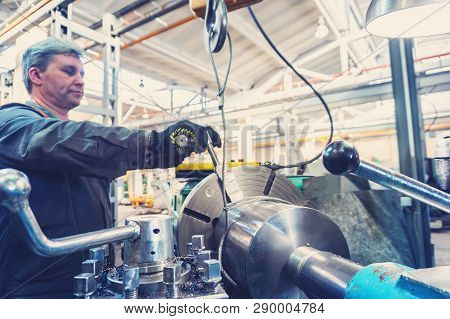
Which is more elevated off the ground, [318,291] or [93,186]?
[93,186]

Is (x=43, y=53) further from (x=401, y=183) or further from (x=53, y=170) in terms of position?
(x=401, y=183)

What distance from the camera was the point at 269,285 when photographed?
0.47 meters

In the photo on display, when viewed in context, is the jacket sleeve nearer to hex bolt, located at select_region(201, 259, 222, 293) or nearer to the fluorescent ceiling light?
hex bolt, located at select_region(201, 259, 222, 293)

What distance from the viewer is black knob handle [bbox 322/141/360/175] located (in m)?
0.35

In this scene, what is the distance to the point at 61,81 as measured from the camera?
0.91m

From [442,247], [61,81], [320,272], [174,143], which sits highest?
[61,81]

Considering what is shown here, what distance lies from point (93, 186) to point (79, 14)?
6.90 feet

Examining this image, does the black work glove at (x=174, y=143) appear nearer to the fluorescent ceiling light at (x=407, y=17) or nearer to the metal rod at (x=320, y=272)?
the metal rod at (x=320, y=272)

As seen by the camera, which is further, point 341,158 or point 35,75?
point 35,75

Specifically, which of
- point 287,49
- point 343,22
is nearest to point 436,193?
point 343,22

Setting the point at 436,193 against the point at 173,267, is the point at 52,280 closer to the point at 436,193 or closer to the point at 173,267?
the point at 173,267

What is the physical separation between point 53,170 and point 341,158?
64cm

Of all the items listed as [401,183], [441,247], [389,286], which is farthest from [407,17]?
[441,247]

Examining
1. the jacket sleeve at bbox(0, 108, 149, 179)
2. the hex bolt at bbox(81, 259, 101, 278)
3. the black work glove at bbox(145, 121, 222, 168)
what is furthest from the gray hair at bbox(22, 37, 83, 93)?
the hex bolt at bbox(81, 259, 101, 278)
